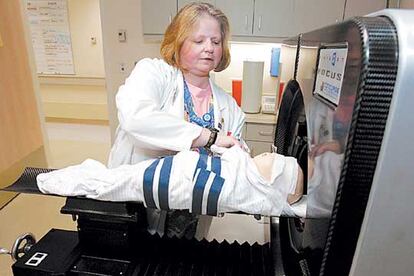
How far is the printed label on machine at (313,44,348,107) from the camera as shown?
0.36 metres

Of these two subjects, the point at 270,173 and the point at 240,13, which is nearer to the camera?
the point at 270,173

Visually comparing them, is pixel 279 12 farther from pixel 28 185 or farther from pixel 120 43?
pixel 28 185

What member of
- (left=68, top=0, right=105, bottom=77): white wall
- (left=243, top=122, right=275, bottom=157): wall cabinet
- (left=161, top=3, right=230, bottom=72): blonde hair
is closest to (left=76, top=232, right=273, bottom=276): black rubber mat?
(left=161, top=3, right=230, bottom=72): blonde hair

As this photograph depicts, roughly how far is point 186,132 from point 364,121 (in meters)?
0.49

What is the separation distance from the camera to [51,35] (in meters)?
3.93

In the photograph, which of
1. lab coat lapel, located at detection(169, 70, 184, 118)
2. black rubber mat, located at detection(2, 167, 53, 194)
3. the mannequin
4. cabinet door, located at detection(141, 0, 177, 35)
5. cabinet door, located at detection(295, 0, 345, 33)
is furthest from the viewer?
cabinet door, located at detection(141, 0, 177, 35)

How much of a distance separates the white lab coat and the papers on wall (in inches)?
140

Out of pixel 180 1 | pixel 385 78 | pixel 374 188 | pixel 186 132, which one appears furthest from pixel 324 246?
pixel 180 1

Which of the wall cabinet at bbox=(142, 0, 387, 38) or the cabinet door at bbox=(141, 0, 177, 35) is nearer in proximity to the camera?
the wall cabinet at bbox=(142, 0, 387, 38)

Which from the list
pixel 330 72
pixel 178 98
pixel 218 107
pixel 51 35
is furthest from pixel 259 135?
pixel 51 35

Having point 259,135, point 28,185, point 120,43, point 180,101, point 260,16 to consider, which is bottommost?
point 259,135

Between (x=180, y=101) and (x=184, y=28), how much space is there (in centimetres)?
21

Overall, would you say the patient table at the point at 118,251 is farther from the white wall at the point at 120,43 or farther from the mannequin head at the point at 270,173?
the white wall at the point at 120,43

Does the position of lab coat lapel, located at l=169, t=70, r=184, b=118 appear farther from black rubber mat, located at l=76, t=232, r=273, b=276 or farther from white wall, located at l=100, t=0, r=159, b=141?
white wall, located at l=100, t=0, r=159, b=141
